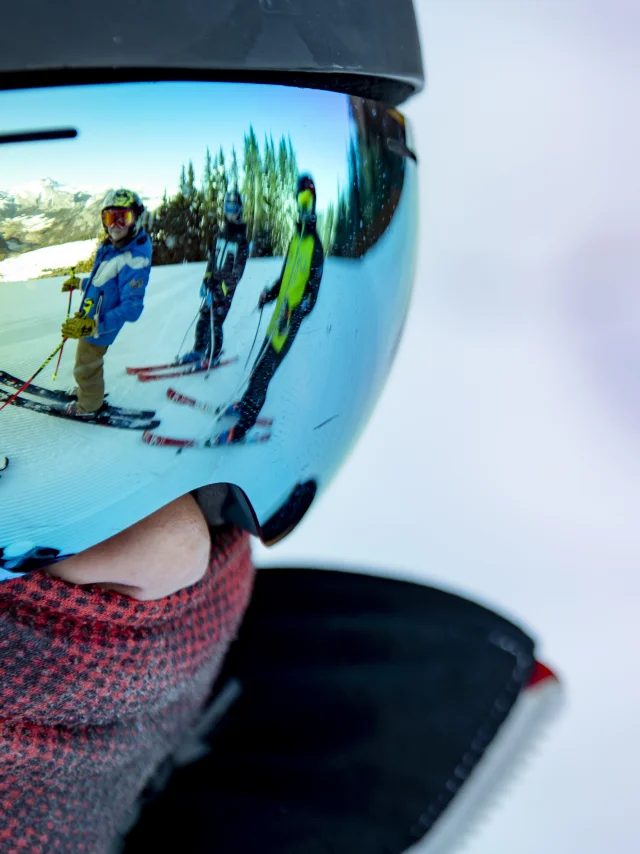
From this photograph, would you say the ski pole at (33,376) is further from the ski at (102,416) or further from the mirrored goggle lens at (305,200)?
the mirrored goggle lens at (305,200)

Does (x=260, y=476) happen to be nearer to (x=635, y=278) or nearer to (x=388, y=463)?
(x=388, y=463)

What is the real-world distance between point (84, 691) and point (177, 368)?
0.25m

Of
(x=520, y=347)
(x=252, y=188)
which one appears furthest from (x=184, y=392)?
(x=520, y=347)

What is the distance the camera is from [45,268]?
15.4 inches

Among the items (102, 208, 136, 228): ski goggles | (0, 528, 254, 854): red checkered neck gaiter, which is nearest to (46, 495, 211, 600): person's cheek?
(0, 528, 254, 854): red checkered neck gaiter

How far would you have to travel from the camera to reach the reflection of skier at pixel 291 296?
453 mm

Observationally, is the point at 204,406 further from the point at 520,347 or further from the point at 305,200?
the point at 520,347

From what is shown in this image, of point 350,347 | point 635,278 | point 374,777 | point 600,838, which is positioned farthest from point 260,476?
point 635,278

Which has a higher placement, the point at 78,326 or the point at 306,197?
the point at 306,197

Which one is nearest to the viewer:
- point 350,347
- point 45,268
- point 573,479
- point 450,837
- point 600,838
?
point 45,268

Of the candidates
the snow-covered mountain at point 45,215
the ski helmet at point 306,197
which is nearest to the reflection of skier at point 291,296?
the ski helmet at point 306,197

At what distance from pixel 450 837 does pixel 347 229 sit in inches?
22.0

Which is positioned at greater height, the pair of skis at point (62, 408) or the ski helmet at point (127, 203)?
the ski helmet at point (127, 203)

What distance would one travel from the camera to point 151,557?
54 centimetres
